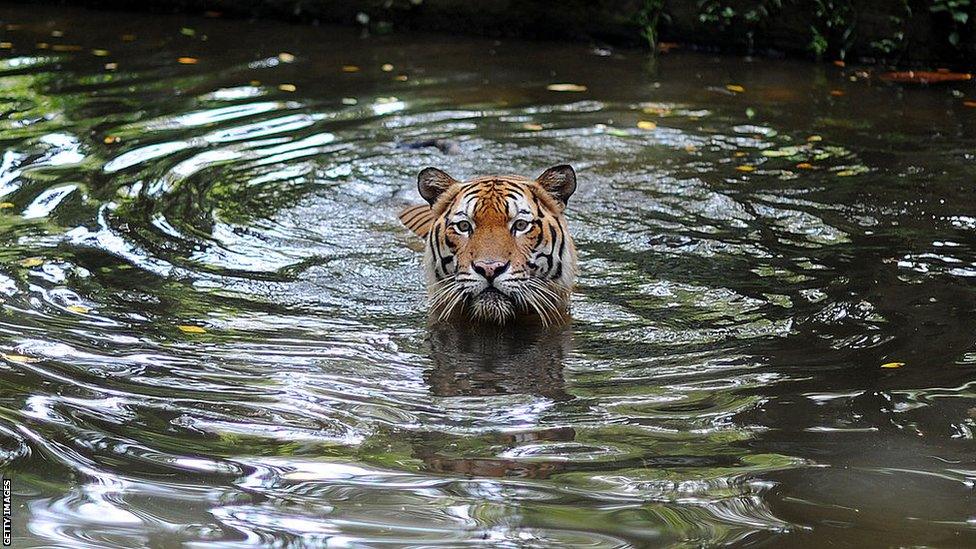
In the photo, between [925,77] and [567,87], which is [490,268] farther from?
[925,77]

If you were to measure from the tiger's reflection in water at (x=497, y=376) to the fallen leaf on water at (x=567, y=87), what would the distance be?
5.36 meters

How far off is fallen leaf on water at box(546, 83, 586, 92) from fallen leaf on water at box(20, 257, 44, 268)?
541cm

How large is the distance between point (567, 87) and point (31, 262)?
5.59 meters

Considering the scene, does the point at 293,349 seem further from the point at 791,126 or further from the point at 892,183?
the point at 791,126

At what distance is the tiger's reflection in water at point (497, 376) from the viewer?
3.99 m

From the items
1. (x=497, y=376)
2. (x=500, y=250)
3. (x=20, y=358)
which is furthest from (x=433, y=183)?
(x=20, y=358)

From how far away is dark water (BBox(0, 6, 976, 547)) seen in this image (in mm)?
3695

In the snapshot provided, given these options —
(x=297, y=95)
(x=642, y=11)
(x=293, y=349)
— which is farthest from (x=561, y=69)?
(x=293, y=349)

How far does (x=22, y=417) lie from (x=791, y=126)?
6503 millimetres

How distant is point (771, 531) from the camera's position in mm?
3508

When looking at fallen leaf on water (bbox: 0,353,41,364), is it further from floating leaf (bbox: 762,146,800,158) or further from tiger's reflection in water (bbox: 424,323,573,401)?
floating leaf (bbox: 762,146,800,158)

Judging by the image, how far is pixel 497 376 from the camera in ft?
16.4

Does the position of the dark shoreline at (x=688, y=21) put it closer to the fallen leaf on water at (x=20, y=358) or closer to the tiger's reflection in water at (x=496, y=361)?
the tiger's reflection in water at (x=496, y=361)

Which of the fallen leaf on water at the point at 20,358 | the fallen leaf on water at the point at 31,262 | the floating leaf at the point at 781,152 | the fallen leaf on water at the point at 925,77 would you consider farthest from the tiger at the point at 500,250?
Answer: the fallen leaf on water at the point at 925,77
